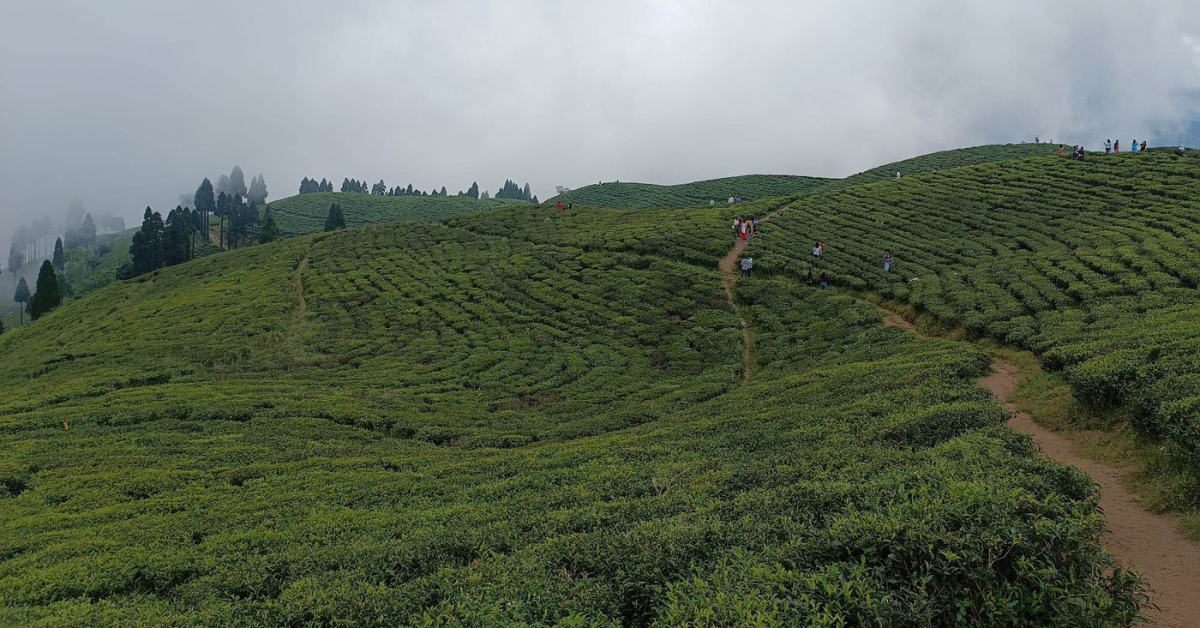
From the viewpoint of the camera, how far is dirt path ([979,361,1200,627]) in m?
6.06

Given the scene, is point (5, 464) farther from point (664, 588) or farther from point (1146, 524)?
point (1146, 524)

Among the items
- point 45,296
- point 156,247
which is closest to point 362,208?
point 156,247

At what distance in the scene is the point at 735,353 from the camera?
24016 millimetres

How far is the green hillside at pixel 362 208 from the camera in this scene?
114 metres

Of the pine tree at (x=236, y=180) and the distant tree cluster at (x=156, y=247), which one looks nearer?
the distant tree cluster at (x=156, y=247)

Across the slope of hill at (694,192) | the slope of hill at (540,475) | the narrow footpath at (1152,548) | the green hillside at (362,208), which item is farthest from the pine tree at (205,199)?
the narrow footpath at (1152,548)

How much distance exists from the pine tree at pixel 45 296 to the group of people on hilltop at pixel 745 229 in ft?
223

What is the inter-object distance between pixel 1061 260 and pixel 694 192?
59268 millimetres

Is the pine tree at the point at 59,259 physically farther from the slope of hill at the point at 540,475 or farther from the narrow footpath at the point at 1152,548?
the narrow footpath at the point at 1152,548

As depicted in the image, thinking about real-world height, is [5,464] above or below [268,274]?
below

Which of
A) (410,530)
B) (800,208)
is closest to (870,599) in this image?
(410,530)

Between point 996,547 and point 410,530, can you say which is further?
point 410,530

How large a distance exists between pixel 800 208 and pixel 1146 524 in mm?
38266

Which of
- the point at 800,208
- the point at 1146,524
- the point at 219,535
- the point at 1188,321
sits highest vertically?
the point at 800,208
